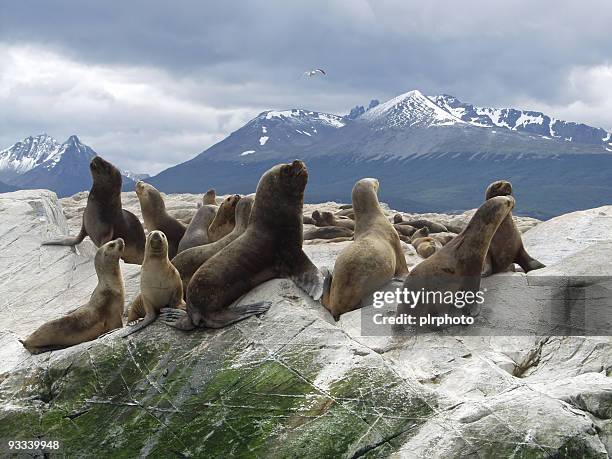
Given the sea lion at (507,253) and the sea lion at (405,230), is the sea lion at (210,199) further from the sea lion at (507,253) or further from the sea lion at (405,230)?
the sea lion at (507,253)

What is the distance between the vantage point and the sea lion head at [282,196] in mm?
8445

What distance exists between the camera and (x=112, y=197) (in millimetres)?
12445

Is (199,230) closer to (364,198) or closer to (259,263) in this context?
(364,198)

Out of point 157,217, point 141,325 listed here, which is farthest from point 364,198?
point 157,217

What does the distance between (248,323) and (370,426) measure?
186 centimetres

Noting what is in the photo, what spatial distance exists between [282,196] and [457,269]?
2006mm

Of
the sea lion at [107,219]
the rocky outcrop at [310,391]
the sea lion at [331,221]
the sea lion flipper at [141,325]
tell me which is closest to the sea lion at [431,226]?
the sea lion at [331,221]

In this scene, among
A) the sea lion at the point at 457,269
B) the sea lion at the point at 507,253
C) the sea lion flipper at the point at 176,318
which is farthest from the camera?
the sea lion at the point at 507,253

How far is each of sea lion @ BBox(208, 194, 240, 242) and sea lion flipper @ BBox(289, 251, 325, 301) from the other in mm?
2631

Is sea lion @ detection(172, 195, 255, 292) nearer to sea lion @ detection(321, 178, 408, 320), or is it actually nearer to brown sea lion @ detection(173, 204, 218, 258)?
brown sea lion @ detection(173, 204, 218, 258)

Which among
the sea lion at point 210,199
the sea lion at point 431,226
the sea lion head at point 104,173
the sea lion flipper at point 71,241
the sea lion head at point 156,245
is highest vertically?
the sea lion head at point 104,173

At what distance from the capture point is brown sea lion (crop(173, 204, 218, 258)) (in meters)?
10.9

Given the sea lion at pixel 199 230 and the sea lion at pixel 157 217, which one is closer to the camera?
the sea lion at pixel 199 230

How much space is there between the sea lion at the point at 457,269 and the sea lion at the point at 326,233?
6.88m
